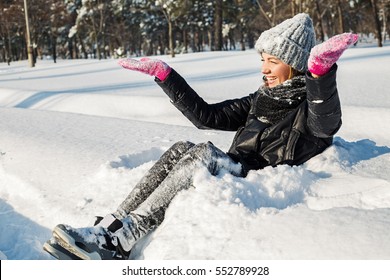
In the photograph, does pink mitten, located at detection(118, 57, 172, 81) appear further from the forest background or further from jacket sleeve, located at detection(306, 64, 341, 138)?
the forest background

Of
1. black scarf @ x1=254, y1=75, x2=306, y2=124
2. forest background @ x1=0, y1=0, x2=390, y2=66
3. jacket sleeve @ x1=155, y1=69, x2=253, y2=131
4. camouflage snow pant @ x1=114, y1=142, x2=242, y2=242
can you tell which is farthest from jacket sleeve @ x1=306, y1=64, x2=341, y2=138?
forest background @ x1=0, y1=0, x2=390, y2=66

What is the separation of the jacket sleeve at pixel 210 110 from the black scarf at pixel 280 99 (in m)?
0.33

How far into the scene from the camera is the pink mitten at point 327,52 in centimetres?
196

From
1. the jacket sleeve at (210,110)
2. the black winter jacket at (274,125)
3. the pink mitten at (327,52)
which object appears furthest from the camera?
the jacket sleeve at (210,110)

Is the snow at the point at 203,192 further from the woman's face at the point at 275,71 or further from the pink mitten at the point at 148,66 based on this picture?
the pink mitten at the point at 148,66

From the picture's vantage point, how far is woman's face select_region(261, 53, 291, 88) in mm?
2604

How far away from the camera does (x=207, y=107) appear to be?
300 centimetres

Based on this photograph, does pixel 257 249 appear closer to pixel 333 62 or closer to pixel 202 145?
pixel 202 145

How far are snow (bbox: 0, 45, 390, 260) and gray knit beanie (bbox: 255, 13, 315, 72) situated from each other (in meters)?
0.63

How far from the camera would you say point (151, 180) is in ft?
7.97

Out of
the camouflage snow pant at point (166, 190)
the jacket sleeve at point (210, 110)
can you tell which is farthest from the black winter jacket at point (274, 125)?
the camouflage snow pant at point (166, 190)

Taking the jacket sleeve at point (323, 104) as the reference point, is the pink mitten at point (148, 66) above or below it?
above
